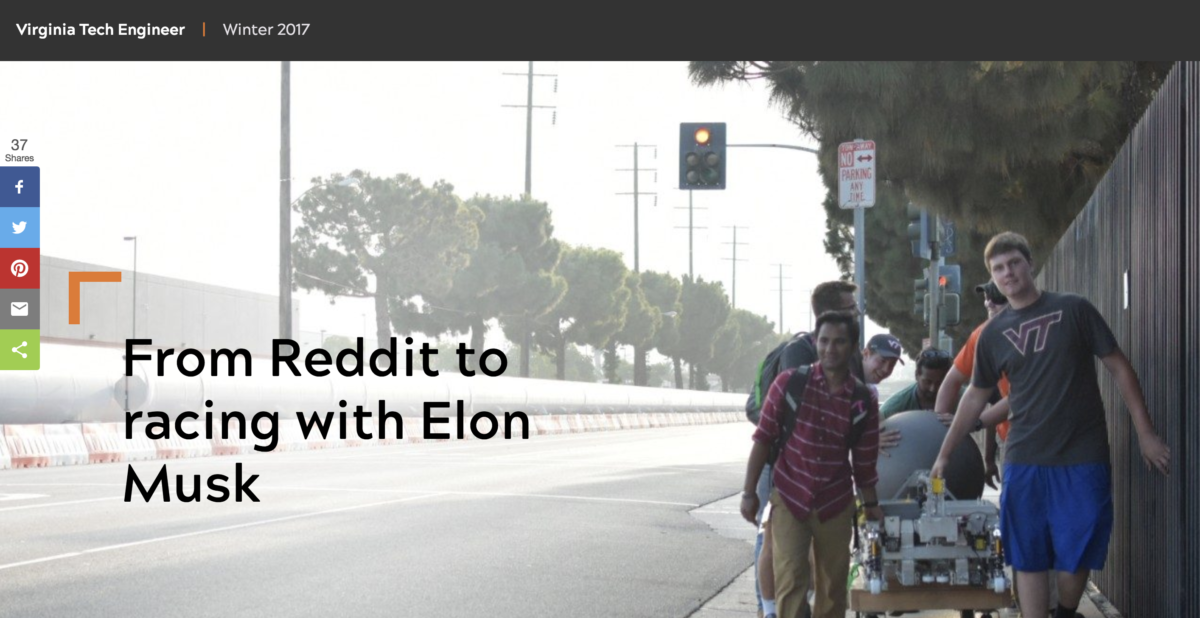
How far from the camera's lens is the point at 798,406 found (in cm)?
651

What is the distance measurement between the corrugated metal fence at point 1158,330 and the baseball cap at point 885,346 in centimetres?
115

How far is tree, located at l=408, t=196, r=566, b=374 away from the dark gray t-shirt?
7109cm

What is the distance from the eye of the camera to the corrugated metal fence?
595cm

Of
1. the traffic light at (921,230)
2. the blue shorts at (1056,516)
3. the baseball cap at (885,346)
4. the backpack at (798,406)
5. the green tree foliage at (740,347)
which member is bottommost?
the green tree foliage at (740,347)

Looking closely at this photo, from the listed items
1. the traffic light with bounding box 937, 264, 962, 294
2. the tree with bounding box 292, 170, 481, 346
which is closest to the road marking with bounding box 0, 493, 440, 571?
the traffic light with bounding box 937, 264, 962, 294

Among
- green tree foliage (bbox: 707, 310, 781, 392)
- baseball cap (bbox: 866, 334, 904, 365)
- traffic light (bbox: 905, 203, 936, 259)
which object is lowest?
green tree foliage (bbox: 707, 310, 781, 392)

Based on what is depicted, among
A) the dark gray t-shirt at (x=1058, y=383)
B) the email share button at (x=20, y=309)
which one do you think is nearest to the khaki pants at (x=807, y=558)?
the dark gray t-shirt at (x=1058, y=383)

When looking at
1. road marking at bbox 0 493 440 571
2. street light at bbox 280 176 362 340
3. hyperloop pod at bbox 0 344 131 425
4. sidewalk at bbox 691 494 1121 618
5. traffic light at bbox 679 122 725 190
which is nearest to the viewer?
sidewalk at bbox 691 494 1121 618

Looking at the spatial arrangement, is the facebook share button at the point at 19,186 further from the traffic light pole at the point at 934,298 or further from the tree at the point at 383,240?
the tree at the point at 383,240

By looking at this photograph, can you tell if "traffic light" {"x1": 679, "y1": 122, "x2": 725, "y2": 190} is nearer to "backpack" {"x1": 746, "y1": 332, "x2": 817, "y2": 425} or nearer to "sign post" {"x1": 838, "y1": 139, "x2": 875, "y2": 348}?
"sign post" {"x1": 838, "y1": 139, "x2": 875, "y2": 348}

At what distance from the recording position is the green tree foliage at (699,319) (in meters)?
123

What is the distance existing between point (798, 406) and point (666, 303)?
113 metres

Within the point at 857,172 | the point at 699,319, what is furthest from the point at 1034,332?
the point at 699,319
